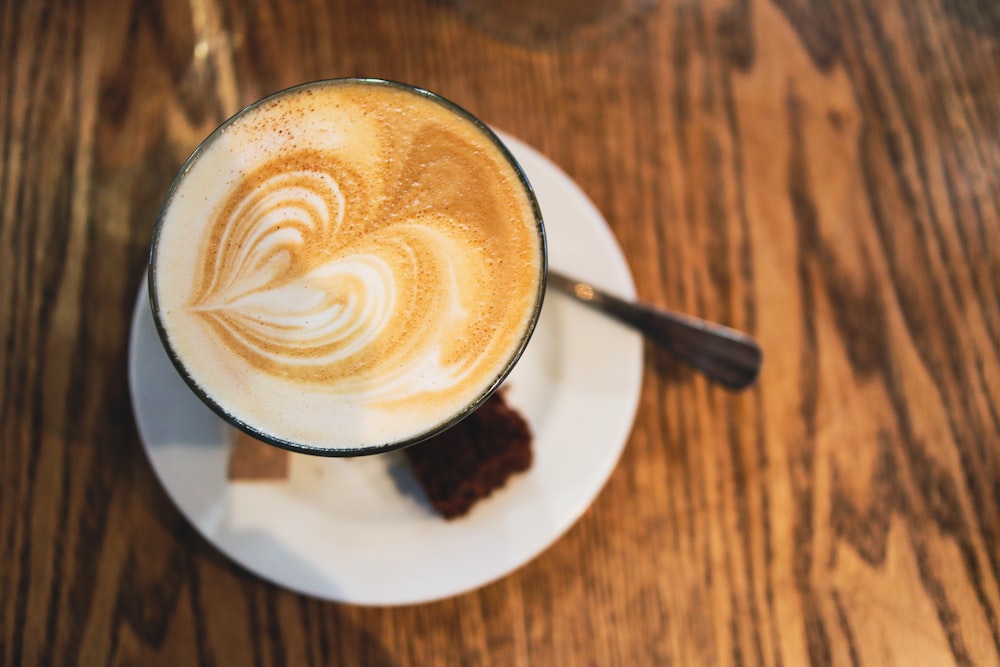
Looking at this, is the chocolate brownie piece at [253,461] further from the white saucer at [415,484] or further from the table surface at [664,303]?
the table surface at [664,303]

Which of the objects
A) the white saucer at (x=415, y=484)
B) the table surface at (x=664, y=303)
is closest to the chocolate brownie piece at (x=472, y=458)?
the white saucer at (x=415, y=484)

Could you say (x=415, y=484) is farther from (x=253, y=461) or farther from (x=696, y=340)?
(x=696, y=340)

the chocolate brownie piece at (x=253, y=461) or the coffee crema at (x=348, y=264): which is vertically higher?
the coffee crema at (x=348, y=264)

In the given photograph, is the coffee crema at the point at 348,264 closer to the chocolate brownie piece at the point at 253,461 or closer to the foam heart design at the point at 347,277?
the foam heart design at the point at 347,277

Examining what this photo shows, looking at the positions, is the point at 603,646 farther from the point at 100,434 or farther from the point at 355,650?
the point at 100,434

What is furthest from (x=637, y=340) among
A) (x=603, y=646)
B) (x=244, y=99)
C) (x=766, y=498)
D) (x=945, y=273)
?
(x=244, y=99)

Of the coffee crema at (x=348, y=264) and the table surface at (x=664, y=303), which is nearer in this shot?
the coffee crema at (x=348, y=264)

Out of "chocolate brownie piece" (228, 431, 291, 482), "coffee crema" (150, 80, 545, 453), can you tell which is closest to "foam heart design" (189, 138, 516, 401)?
"coffee crema" (150, 80, 545, 453)
